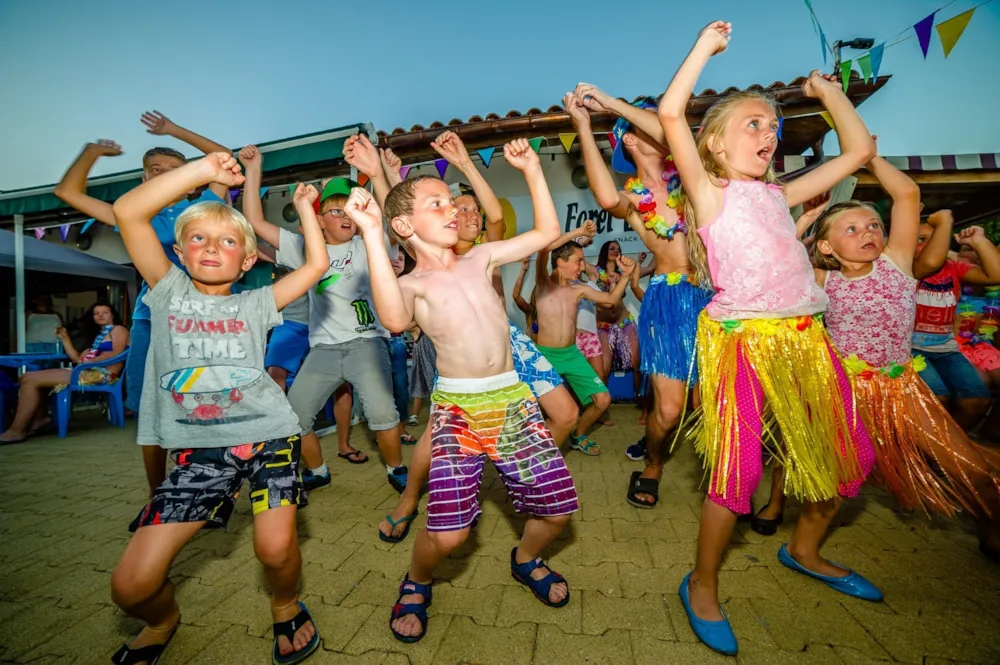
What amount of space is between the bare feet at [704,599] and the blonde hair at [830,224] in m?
1.82

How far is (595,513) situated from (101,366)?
6537 mm

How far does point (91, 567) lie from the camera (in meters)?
2.27

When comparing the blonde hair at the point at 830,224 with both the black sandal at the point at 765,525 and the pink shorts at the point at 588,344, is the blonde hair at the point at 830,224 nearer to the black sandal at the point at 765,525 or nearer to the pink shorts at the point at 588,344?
the black sandal at the point at 765,525

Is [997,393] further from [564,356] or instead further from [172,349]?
[172,349]

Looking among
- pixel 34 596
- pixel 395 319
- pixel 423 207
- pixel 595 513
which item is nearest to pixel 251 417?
pixel 395 319

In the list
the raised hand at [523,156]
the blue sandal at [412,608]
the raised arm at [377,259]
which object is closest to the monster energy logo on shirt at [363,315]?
the raised arm at [377,259]

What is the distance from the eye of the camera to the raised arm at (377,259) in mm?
1614

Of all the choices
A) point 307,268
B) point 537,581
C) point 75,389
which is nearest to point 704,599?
point 537,581

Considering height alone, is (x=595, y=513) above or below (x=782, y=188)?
below

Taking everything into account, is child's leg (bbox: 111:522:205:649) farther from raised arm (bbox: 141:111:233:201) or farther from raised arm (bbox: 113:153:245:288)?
raised arm (bbox: 141:111:233:201)

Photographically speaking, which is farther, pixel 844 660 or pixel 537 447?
pixel 537 447

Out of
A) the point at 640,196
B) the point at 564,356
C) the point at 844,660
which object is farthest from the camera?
the point at 564,356

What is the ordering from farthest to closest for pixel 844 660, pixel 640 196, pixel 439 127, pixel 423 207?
pixel 439 127, pixel 640 196, pixel 423 207, pixel 844 660

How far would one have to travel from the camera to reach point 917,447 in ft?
6.61
